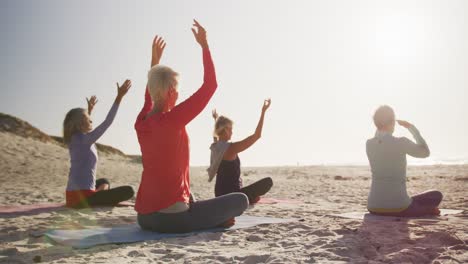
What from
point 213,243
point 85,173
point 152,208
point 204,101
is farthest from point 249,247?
point 85,173

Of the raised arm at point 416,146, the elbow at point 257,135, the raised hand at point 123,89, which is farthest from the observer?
the raised hand at point 123,89

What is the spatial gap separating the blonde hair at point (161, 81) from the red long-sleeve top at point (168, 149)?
23 centimetres

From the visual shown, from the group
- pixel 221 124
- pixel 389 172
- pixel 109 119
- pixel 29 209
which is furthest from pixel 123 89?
pixel 389 172

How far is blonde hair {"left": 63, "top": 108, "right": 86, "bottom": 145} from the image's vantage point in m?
7.25

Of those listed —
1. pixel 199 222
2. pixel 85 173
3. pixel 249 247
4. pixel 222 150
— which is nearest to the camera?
pixel 249 247

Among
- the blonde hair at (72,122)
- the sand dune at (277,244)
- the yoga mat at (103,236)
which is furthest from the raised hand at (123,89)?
the yoga mat at (103,236)

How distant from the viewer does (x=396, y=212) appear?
5.87m

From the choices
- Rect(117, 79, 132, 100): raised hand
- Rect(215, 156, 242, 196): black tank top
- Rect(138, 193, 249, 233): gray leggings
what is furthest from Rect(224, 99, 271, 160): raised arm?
Rect(117, 79, 132, 100): raised hand

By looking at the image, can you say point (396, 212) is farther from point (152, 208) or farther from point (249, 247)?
point (152, 208)

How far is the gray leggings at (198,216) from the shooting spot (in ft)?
15.8

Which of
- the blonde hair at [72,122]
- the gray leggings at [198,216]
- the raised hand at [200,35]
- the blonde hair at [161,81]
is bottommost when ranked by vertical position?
the gray leggings at [198,216]

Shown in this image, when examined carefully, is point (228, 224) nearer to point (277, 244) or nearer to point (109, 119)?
point (277, 244)

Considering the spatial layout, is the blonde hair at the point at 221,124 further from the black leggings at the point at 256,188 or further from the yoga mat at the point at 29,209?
the yoga mat at the point at 29,209

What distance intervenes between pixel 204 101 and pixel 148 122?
2.17 feet
